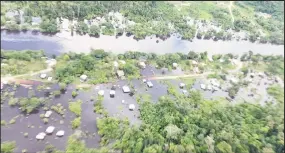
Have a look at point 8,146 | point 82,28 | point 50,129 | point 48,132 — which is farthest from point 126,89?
point 8,146

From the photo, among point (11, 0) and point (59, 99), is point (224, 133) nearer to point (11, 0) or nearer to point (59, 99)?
point (59, 99)

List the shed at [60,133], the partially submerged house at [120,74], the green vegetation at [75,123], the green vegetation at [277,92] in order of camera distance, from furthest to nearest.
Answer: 1. the green vegetation at [277,92]
2. the partially submerged house at [120,74]
3. the green vegetation at [75,123]
4. the shed at [60,133]

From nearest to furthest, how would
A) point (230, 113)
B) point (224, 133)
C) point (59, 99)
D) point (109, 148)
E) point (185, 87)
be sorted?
point (109, 148) < point (224, 133) < point (59, 99) < point (230, 113) < point (185, 87)

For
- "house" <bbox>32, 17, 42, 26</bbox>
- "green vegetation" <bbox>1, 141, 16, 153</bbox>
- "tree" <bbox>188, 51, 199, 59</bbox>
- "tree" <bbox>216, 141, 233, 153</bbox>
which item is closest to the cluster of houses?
"green vegetation" <bbox>1, 141, 16, 153</bbox>

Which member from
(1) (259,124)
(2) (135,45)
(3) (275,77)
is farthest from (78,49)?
(3) (275,77)

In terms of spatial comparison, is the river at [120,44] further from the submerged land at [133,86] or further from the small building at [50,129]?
the small building at [50,129]

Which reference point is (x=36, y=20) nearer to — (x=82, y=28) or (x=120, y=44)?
(x=82, y=28)

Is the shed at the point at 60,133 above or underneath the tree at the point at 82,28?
underneath

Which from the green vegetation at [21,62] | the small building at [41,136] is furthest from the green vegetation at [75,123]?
the green vegetation at [21,62]
